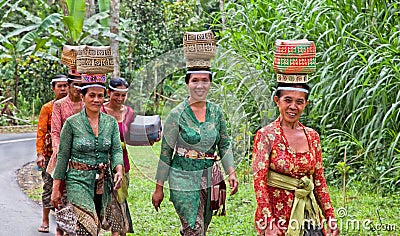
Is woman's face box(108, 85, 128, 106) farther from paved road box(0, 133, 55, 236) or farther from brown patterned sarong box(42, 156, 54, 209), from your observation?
paved road box(0, 133, 55, 236)

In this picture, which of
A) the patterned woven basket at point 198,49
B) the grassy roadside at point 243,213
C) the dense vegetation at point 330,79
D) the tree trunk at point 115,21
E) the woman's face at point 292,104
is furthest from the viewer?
the tree trunk at point 115,21

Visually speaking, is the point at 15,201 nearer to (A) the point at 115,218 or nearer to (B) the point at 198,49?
(A) the point at 115,218

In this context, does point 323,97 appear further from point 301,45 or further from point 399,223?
point 301,45

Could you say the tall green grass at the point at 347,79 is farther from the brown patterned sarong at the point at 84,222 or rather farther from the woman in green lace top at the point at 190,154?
the brown patterned sarong at the point at 84,222

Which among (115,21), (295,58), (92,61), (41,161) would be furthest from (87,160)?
(115,21)

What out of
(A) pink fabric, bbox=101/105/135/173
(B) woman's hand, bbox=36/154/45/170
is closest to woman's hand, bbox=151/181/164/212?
(A) pink fabric, bbox=101/105/135/173

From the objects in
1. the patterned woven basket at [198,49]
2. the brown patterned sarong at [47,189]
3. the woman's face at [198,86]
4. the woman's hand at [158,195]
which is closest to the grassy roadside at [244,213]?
the woman's hand at [158,195]

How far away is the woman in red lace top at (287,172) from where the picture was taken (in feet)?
14.9

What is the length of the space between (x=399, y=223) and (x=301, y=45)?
11.8 ft

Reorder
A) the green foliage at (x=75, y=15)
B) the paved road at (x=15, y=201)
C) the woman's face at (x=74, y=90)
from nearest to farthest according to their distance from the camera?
the woman's face at (x=74, y=90)
the paved road at (x=15, y=201)
the green foliage at (x=75, y=15)

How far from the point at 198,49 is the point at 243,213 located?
11.8 ft

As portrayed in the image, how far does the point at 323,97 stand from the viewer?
9727 mm

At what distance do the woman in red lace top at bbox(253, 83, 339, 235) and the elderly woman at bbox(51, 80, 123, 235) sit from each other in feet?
5.58

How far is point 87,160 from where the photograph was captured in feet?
19.4
